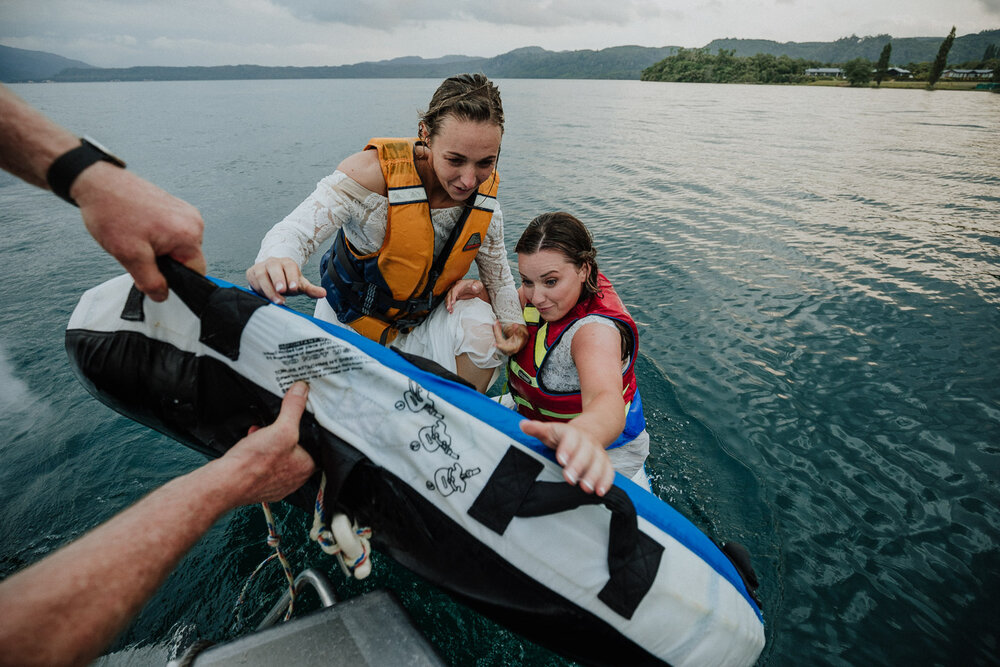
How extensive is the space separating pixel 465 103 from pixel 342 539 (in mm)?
2129

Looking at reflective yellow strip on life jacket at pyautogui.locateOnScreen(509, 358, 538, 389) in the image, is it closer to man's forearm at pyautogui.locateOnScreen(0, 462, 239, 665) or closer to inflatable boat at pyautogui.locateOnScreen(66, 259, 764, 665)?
inflatable boat at pyautogui.locateOnScreen(66, 259, 764, 665)

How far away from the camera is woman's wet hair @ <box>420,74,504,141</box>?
2.33 m

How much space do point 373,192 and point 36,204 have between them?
11659mm

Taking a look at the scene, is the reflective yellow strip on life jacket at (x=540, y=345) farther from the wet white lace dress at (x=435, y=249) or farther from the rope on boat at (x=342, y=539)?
the rope on boat at (x=342, y=539)

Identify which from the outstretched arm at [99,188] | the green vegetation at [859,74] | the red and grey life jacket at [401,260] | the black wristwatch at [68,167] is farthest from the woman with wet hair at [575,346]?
the green vegetation at [859,74]

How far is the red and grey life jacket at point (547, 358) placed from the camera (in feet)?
8.06

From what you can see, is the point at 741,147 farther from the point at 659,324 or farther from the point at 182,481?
the point at 182,481

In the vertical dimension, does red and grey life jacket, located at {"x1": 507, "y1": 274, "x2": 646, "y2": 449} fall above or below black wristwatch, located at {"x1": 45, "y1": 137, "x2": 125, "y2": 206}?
below

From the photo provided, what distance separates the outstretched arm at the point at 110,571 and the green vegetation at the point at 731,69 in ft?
326

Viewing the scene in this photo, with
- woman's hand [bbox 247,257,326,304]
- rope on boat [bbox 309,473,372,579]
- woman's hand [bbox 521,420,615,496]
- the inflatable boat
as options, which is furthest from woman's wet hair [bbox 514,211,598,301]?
rope on boat [bbox 309,473,372,579]

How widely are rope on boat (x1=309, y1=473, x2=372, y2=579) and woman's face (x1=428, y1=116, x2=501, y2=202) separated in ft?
5.52

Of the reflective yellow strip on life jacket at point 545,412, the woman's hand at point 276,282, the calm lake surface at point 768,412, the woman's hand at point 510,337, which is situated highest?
the woman's hand at point 276,282

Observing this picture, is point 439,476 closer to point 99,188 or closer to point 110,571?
point 110,571

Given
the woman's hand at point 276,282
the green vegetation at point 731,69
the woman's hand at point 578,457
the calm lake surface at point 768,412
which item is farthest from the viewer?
the green vegetation at point 731,69
